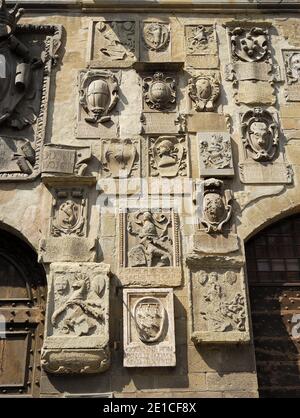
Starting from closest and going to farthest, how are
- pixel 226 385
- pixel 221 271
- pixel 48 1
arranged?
1. pixel 226 385
2. pixel 221 271
3. pixel 48 1

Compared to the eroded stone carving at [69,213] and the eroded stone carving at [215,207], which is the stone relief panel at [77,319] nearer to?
the eroded stone carving at [69,213]

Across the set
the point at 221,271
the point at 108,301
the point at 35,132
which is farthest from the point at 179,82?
the point at 108,301

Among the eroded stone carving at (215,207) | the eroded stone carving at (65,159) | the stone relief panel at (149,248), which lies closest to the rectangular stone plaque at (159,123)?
the eroded stone carving at (65,159)

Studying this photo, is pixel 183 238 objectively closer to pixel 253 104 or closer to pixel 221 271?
pixel 221 271

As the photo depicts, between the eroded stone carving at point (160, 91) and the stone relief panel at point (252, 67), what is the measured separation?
0.83 m

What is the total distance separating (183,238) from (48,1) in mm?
4210

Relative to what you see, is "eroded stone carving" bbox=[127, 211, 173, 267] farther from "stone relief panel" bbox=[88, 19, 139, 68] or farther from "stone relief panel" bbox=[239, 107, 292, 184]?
"stone relief panel" bbox=[88, 19, 139, 68]

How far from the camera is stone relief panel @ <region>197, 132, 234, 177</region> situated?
6.68 metres

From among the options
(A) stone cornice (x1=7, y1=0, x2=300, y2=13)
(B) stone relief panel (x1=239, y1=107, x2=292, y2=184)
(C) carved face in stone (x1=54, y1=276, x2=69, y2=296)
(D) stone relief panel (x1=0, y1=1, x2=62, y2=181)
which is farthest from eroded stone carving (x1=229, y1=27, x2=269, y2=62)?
(C) carved face in stone (x1=54, y1=276, x2=69, y2=296)

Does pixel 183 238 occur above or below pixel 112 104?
below

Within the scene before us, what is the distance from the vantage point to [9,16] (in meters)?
7.45

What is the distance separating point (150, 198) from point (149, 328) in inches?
65.1

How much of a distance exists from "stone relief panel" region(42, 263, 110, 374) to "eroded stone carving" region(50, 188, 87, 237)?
48 centimetres

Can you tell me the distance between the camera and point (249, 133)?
7.00 metres
